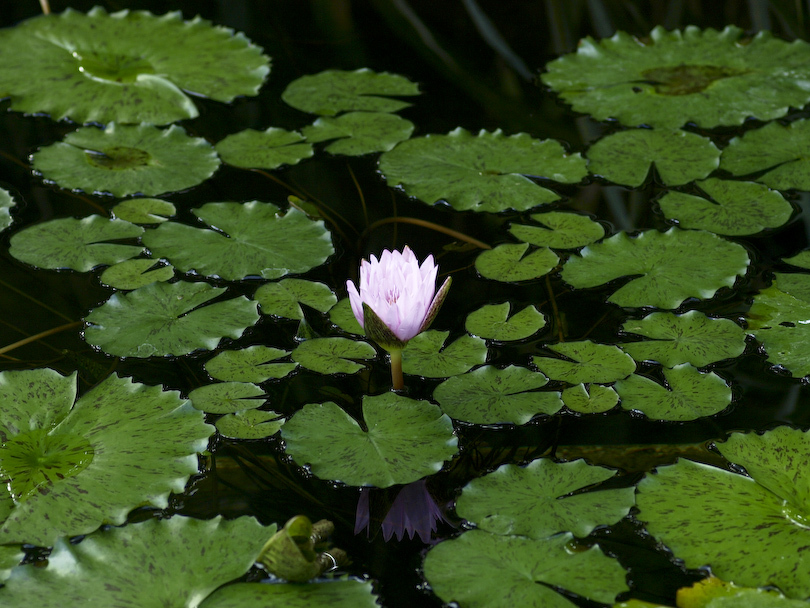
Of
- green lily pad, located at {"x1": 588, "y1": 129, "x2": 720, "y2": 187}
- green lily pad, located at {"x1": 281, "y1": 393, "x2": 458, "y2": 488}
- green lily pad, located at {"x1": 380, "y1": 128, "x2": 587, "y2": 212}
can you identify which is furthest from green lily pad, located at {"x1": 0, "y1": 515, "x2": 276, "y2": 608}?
green lily pad, located at {"x1": 588, "y1": 129, "x2": 720, "y2": 187}

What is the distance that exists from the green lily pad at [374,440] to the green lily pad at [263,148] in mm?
962

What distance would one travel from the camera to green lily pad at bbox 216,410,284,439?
123cm

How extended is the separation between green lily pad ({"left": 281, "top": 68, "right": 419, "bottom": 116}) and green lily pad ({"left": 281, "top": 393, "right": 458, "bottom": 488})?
1272 millimetres

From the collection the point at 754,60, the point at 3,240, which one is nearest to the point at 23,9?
the point at 3,240

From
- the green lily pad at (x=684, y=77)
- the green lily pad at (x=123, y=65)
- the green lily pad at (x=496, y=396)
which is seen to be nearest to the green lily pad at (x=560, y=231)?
the green lily pad at (x=496, y=396)

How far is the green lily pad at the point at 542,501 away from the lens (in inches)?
41.6

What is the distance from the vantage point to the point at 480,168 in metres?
1.98

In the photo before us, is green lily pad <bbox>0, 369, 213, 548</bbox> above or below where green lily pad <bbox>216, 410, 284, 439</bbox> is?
above

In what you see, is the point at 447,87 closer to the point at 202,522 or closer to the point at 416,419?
the point at 416,419

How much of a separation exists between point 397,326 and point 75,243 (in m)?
0.89

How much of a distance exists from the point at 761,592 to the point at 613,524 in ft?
0.65

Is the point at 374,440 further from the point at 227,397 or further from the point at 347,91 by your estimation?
the point at 347,91

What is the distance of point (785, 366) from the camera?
54.3 inches

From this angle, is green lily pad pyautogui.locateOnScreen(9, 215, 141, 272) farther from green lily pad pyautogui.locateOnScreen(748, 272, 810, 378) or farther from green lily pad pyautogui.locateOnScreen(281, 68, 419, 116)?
green lily pad pyautogui.locateOnScreen(748, 272, 810, 378)
